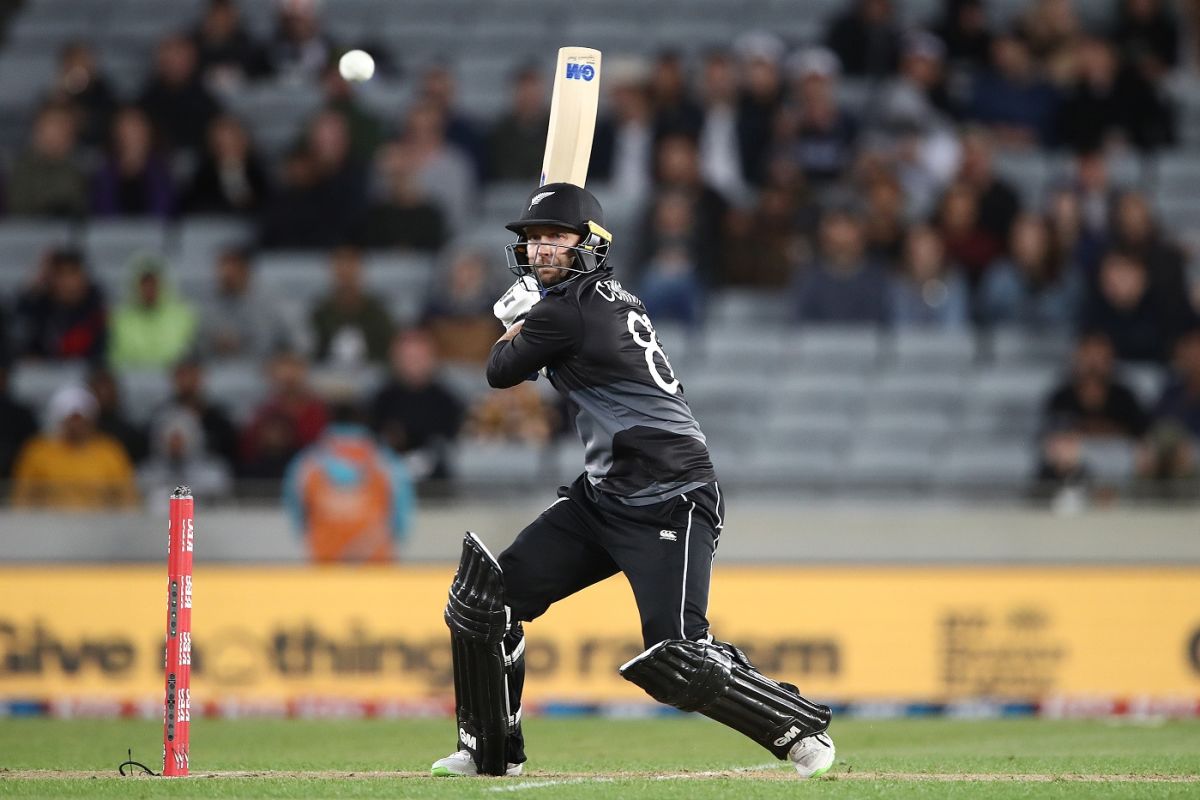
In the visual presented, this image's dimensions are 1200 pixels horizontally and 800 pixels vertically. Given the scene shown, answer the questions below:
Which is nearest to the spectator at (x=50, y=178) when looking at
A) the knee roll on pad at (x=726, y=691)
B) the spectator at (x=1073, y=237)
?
the spectator at (x=1073, y=237)

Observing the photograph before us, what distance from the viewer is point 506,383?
759 centimetres

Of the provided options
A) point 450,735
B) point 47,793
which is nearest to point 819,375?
point 450,735

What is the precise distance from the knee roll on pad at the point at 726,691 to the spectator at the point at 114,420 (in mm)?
8646

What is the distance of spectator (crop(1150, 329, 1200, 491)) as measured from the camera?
13672 mm

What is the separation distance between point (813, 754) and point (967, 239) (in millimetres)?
8891

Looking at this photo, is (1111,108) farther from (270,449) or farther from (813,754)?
(813,754)

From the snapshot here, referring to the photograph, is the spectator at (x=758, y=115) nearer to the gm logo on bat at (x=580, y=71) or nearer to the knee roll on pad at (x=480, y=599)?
the gm logo on bat at (x=580, y=71)

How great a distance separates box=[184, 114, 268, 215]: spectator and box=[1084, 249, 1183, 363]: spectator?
7.53 meters

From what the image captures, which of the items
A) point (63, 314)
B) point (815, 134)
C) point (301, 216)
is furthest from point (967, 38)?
point (63, 314)

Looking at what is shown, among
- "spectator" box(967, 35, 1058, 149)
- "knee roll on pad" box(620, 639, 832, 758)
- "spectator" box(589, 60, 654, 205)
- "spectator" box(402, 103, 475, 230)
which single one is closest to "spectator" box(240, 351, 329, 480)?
"spectator" box(402, 103, 475, 230)

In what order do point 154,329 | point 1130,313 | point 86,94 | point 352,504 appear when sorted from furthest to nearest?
point 86,94 → point 154,329 → point 1130,313 → point 352,504

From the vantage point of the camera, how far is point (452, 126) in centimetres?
1731

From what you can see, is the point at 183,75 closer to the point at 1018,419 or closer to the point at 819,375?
the point at 819,375

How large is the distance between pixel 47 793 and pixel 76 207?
11.4 metres
